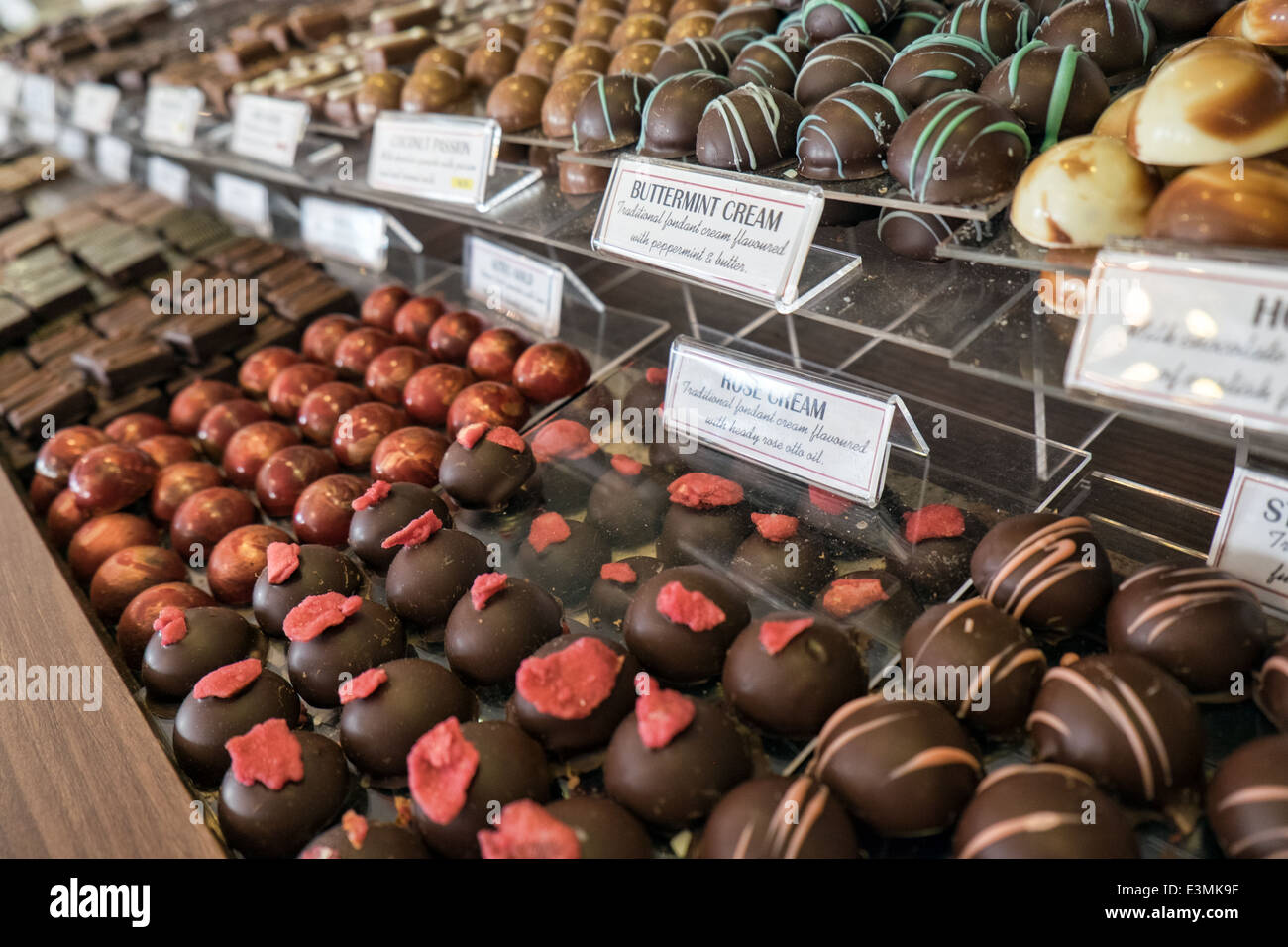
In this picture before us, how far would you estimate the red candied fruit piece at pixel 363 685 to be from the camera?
3.98ft

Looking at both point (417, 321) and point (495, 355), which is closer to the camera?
point (495, 355)

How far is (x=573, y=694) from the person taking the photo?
1.17 metres

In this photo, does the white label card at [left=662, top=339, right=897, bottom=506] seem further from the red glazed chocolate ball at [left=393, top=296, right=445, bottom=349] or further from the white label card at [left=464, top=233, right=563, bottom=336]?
the red glazed chocolate ball at [left=393, top=296, right=445, bottom=349]

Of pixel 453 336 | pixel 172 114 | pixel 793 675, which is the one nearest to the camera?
pixel 793 675

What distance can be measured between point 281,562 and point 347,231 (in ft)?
5.35

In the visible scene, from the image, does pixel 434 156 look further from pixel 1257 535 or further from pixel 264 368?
pixel 1257 535

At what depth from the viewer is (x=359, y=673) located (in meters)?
1.31

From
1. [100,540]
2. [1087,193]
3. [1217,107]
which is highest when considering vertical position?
[1217,107]

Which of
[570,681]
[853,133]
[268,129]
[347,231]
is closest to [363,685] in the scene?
[570,681]

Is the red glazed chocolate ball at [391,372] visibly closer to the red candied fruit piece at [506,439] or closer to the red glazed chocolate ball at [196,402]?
the red glazed chocolate ball at [196,402]

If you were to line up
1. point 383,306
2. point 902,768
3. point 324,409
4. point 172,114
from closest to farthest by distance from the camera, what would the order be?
point 902,768
point 324,409
point 383,306
point 172,114

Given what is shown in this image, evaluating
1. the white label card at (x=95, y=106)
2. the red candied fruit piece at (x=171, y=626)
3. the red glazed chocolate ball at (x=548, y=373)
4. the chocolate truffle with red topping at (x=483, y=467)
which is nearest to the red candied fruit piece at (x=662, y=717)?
the chocolate truffle with red topping at (x=483, y=467)

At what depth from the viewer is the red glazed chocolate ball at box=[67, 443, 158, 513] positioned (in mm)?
1894

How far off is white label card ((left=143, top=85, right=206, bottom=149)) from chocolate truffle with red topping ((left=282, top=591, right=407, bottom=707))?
7.76ft
